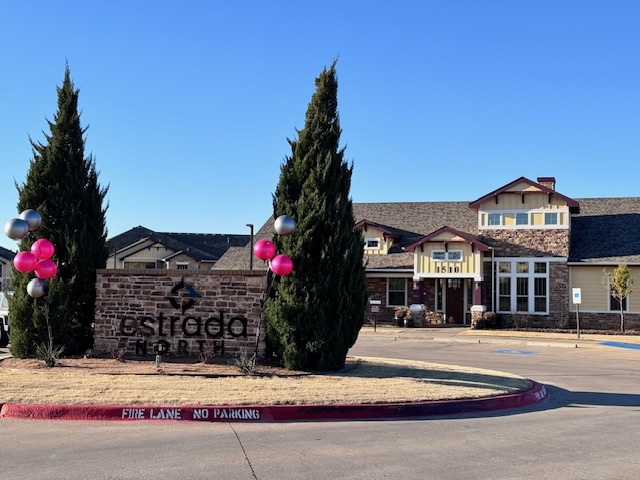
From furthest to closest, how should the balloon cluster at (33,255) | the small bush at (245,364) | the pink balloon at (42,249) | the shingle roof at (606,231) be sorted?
the shingle roof at (606,231) < the pink balloon at (42,249) < the balloon cluster at (33,255) < the small bush at (245,364)

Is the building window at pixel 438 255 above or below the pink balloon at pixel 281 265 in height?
above

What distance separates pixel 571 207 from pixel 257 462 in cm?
2899

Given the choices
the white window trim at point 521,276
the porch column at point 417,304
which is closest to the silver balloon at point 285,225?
the porch column at point 417,304

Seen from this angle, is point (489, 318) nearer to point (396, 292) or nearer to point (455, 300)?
point (455, 300)

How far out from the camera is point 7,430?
8641 millimetres

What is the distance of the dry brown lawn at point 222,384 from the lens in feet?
33.1

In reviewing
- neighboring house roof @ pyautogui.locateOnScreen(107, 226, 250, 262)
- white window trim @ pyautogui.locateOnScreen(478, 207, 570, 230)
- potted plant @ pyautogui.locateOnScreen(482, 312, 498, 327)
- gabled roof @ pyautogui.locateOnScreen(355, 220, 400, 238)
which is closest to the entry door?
potted plant @ pyautogui.locateOnScreen(482, 312, 498, 327)

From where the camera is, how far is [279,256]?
509 inches

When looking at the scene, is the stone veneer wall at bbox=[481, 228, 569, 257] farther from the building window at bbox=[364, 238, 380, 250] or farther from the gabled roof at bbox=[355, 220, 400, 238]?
the building window at bbox=[364, 238, 380, 250]

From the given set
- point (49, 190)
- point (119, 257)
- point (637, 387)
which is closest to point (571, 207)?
point (637, 387)

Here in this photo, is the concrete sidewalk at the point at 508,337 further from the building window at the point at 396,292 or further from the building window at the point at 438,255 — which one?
the building window at the point at 396,292

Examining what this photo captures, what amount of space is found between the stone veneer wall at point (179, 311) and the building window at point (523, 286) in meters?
21.1

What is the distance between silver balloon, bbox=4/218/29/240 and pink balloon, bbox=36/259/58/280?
682 millimetres

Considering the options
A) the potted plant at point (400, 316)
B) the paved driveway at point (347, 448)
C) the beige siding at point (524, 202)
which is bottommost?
the paved driveway at point (347, 448)
